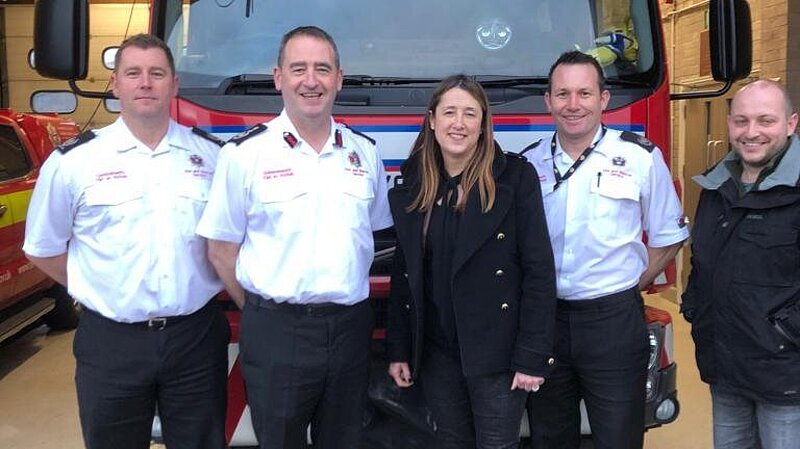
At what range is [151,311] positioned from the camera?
8.03 feet

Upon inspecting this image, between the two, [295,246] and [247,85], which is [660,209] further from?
[247,85]

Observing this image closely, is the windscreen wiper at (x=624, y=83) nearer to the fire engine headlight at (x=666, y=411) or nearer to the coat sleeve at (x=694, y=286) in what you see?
the coat sleeve at (x=694, y=286)

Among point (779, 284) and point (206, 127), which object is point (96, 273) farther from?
point (779, 284)

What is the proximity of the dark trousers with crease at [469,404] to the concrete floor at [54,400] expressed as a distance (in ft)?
6.79

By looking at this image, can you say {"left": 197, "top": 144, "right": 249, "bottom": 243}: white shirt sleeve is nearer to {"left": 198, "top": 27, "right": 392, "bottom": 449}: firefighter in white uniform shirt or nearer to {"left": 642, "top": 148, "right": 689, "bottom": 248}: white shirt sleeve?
{"left": 198, "top": 27, "right": 392, "bottom": 449}: firefighter in white uniform shirt

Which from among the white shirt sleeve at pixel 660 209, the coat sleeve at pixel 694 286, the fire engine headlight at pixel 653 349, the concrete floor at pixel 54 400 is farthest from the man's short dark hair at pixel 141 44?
the concrete floor at pixel 54 400

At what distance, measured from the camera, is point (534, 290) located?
247 cm

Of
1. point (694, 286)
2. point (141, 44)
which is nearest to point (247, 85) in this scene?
point (141, 44)

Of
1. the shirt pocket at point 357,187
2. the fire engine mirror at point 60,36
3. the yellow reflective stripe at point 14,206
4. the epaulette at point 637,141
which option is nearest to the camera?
the shirt pocket at point 357,187

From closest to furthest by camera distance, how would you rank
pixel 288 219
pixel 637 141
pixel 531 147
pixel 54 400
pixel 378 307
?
pixel 288 219
pixel 637 141
pixel 531 147
pixel 378 307
pixel 54 400

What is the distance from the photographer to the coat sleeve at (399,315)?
262cm

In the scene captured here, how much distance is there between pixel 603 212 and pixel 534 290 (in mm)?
398

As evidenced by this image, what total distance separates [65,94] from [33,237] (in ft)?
13.6

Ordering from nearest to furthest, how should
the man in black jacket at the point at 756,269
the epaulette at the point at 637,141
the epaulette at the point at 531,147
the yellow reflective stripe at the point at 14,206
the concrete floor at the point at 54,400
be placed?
the man in black jacket at the point at 756,269
the epaulette at the point at 637,141
the epaulette at the point at 531,147
the concrete floor at the point at 54,400
the yellow reflective stripe at the point at 14,206
